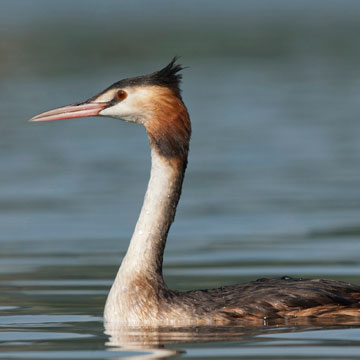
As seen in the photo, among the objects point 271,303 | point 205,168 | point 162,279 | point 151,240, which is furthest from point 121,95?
point 205,168

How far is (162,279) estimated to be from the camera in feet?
45.9

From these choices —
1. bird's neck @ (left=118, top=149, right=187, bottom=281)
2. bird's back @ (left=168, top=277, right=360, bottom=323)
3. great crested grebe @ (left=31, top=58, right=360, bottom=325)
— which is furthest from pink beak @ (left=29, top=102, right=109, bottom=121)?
bird's back @ (left=168, top=277, right=360, bottom=323)

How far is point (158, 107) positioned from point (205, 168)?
48.1 feet

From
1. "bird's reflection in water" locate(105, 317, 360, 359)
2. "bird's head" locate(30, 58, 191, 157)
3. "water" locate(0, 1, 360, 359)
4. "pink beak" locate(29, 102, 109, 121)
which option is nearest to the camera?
"bird's reflection in water" locate(105, 317, 360, 359)

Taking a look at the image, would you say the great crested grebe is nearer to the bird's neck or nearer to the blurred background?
the bird's neck

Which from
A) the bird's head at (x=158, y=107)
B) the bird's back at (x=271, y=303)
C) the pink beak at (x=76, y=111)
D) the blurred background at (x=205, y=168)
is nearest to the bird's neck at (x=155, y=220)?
the bird's head at (x=158, y=107)

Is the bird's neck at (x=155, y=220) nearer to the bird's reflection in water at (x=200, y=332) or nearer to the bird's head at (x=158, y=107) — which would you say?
the bird's head at (x=158, y=107)

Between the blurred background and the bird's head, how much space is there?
2.07 meters

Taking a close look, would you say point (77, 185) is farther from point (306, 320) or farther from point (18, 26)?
point (18, 26)

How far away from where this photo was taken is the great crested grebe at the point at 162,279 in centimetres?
1341

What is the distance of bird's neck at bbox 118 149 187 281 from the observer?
13.9 meters

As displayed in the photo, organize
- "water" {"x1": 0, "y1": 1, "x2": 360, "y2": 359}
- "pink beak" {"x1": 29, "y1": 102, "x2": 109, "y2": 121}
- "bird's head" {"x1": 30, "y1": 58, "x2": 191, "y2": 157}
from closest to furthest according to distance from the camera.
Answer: "water" {"x1": 0, "y1": 1, "x2": 360, "y2": 359}
"bird's head" {"x1": 30, "y1": 58, "x2": 191, "y2": 157}
"pink beak" {"x1": 29, "y1": 102, "x2": 109, "y2": 121}

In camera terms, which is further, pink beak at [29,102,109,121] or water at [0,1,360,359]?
pink beak at [29,102,109,121]

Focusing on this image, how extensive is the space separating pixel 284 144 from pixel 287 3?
9715 cm
